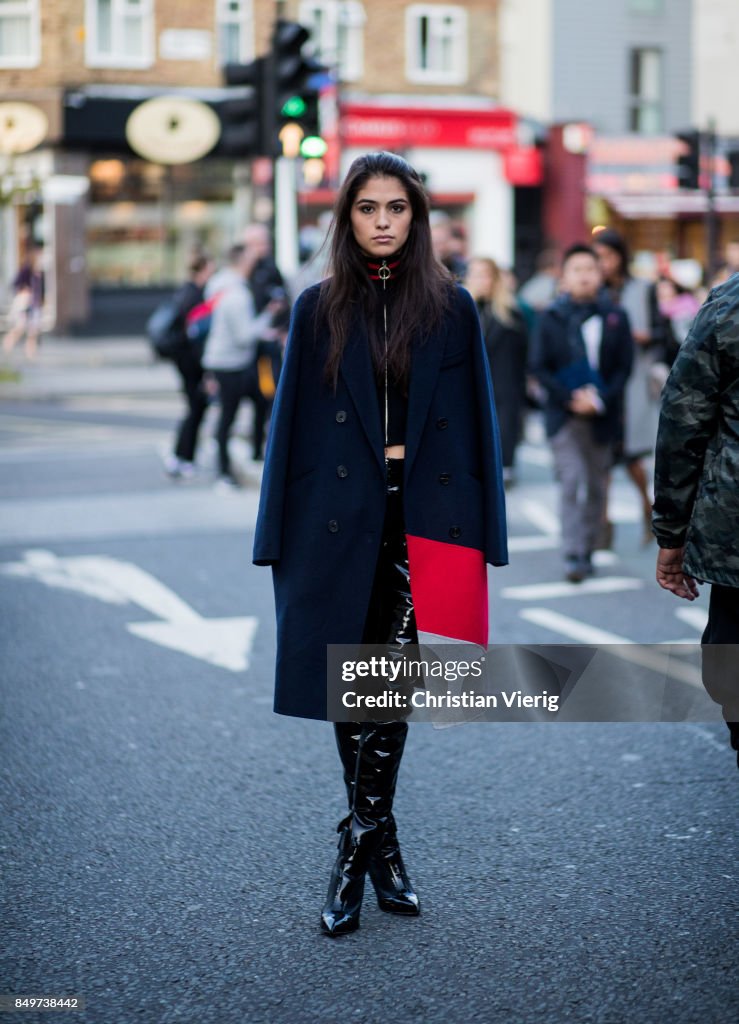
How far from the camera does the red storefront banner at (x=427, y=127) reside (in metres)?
32.6

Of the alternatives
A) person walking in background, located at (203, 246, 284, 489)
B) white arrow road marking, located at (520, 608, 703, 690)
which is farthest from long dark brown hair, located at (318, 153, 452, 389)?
person walking in background, located at (203, 246, 284, 489)

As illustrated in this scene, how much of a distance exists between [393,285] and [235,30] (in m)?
29.5

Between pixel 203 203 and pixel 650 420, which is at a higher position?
pixel 203 203

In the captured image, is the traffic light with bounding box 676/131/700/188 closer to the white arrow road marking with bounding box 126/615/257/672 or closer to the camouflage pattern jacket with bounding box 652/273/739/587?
the white arrow road marking with bounding box 126/615/257/672

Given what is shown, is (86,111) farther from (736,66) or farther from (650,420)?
(650,420)

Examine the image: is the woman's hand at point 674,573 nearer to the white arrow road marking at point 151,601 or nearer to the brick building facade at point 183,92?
the white arrow road marking at point 151,601

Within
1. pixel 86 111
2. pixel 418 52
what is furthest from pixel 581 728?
pixel 418 52

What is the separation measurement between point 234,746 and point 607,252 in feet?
15.9

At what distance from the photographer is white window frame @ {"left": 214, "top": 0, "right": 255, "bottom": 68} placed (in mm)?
31406

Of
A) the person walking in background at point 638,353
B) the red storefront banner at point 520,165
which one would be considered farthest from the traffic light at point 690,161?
the red storefront banner at point 520,165

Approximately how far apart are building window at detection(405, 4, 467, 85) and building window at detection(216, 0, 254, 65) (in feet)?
11.7

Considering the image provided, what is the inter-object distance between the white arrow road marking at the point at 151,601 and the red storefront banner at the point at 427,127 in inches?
969

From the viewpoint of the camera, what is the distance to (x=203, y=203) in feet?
104

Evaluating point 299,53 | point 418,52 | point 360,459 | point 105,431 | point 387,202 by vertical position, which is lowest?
point 105,431
